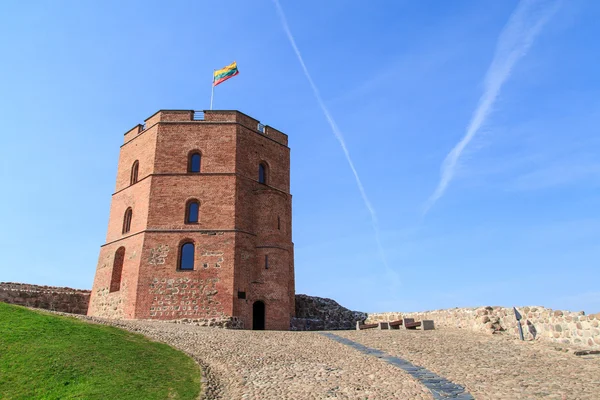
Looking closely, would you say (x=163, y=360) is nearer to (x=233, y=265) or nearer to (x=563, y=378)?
(x=563, y=378)

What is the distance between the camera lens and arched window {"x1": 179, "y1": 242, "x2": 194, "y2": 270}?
Result: 2355 centimetres

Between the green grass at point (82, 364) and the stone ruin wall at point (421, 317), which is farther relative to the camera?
the stone ruin wall at point (421, 317)

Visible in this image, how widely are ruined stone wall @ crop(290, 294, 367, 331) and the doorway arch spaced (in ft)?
10.7

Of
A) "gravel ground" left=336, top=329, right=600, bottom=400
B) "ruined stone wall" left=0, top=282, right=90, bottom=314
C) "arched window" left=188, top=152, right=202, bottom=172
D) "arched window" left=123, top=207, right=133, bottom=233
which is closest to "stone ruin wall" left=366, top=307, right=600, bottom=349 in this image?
"gravel ground" left=336, top=329, right=600, bottom=400

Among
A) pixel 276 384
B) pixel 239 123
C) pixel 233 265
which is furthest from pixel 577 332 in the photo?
pixel 239 123

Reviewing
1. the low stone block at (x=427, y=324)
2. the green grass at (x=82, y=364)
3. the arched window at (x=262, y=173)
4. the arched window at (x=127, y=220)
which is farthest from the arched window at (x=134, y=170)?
the low stone block at (x=427, y=324)

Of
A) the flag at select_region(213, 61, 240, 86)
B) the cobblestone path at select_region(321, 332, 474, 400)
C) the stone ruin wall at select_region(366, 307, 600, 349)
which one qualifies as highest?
the flag at select_region(213, 61, 240, 86)

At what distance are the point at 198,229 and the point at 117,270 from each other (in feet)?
18.2

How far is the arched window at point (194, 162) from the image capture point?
25628 mm

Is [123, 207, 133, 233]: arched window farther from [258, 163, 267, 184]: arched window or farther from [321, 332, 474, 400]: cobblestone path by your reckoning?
[321, 332, 474, 400]: cobblestone path

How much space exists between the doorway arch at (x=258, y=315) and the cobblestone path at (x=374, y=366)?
6771 millimetres

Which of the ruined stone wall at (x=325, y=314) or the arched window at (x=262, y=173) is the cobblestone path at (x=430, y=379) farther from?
the arched window at (x=262, y=173)

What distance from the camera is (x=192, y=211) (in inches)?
971

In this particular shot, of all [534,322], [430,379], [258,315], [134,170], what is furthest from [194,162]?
[430,379]
